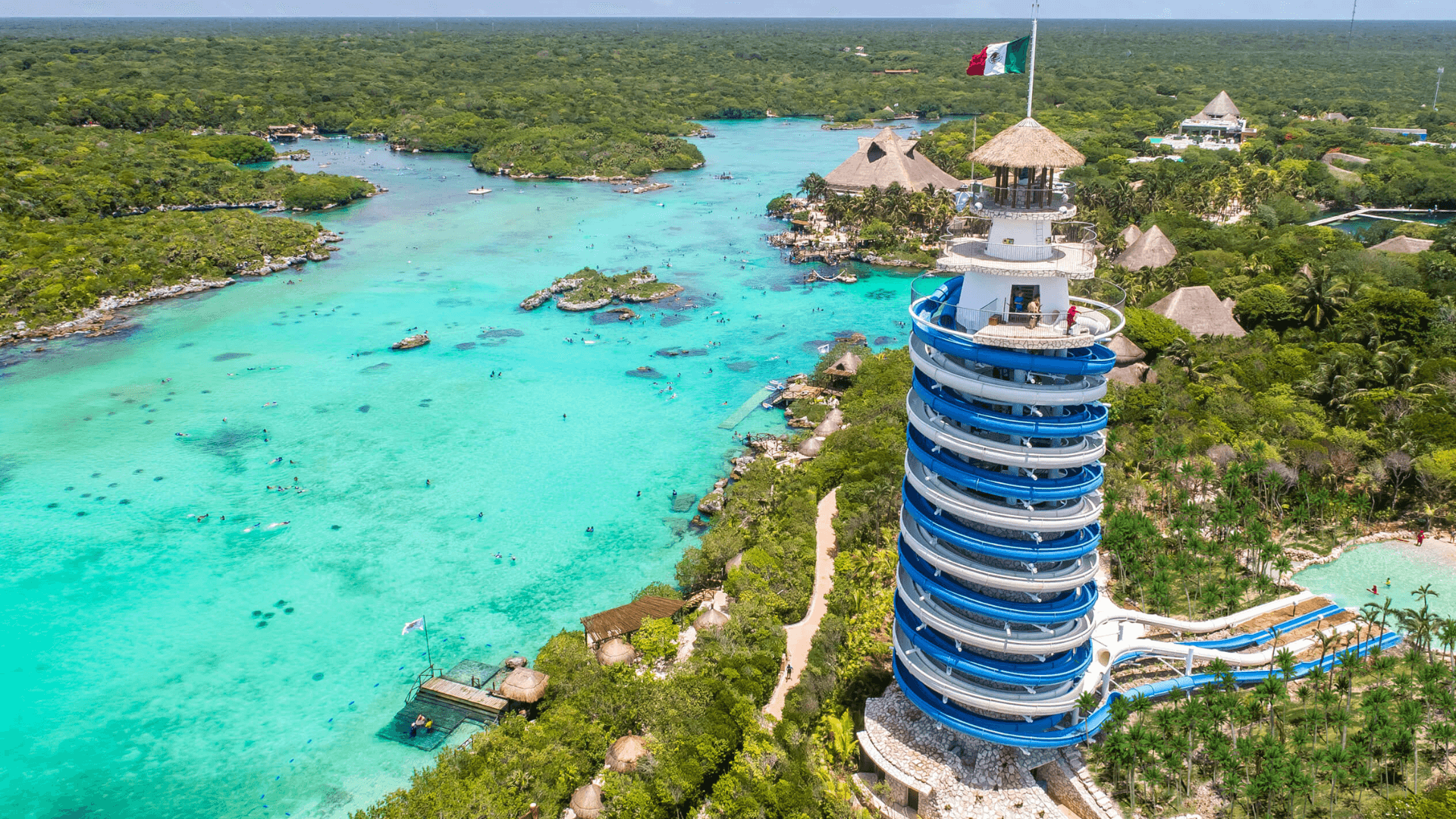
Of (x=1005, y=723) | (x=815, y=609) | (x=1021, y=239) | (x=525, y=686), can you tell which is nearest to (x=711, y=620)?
(x=815, y=609)

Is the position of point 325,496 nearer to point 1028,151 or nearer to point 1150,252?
point 1028,151

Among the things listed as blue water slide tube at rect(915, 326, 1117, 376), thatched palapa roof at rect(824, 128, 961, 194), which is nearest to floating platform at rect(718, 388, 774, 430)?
blue water slide tube at rect(915, 326, 1117, 376)

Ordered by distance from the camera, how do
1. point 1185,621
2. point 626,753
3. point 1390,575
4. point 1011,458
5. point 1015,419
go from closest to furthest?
point 1011,458 → point 1015,419 → point 626,753 → point 1185,621 → point 1390,575

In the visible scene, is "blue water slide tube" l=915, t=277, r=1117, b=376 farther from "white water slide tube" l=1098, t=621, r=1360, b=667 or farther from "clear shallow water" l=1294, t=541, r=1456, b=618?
"clear shallow water" l=1294, t=541, r=1456, b=618

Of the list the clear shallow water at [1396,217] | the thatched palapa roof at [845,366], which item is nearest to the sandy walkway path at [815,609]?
the thatched palapa roof at [845,366]

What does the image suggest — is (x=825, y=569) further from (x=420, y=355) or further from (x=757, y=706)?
(x=420, y=355)

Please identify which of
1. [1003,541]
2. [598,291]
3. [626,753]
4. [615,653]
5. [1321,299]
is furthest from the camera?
[598,291]

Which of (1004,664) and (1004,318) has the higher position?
(1004,318)
